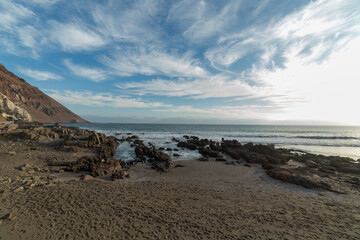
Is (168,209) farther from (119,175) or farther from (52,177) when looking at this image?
(52,177)

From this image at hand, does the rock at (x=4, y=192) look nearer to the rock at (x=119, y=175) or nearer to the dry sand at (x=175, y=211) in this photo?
the dry sand at (x=175, y=211)

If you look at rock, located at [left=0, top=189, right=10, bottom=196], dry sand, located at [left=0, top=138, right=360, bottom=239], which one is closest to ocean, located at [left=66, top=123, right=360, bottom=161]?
dry sand, located at [left=0, top=138, right=360, bottom=239]

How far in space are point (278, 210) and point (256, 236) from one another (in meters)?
2.48

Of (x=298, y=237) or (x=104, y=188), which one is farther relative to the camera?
(x=104, y=188)

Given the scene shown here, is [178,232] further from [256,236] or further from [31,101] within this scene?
[31,101]

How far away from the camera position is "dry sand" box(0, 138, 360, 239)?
4695 mm

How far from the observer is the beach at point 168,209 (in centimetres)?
472

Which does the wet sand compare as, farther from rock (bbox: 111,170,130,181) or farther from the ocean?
the ocean

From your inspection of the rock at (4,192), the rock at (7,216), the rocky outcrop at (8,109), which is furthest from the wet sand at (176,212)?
the rocky outcrop at (8,109)

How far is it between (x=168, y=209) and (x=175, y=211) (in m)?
0.34

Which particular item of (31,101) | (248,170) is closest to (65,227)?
(248,170)

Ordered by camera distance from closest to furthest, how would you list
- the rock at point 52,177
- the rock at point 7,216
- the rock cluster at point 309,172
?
the rock at point 7,216 → the rock at point 52,177 → the rock cluster at point 309,172

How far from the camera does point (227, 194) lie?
305 inches

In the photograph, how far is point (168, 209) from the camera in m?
6.02
